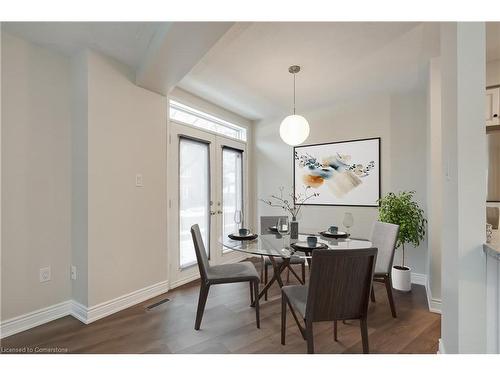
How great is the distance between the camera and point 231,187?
4320 mm

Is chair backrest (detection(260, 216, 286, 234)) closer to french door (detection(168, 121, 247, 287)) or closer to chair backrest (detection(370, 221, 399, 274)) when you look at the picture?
french door (detection(168, 121, 247, 287))

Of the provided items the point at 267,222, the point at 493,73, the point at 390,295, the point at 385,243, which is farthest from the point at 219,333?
the point at 493,73

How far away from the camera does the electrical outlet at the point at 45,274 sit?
2.27 m

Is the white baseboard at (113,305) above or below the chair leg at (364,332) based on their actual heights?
below

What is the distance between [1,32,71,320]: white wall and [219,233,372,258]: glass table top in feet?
5.17

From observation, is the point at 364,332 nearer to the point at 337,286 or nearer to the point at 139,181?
the point at 337,286

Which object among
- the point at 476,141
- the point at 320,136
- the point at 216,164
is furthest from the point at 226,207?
the point at 476,141

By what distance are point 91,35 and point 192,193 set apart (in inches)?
79.3

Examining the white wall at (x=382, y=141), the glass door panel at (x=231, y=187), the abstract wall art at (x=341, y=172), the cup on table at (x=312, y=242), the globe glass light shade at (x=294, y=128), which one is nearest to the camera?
the cup on table at (x=312, y=242)

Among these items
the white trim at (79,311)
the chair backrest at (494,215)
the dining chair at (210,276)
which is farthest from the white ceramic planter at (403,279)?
the white trim at (79,311)

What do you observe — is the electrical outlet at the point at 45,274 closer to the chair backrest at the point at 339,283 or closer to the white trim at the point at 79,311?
the white trim at the point at 79,311

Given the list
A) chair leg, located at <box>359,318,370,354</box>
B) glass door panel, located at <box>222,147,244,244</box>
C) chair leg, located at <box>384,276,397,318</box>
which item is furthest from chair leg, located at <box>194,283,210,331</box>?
glass door panel, located at <box>222,147,244,244</box>

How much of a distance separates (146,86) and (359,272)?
2.70 m

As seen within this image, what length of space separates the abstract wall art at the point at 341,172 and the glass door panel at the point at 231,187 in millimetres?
990
